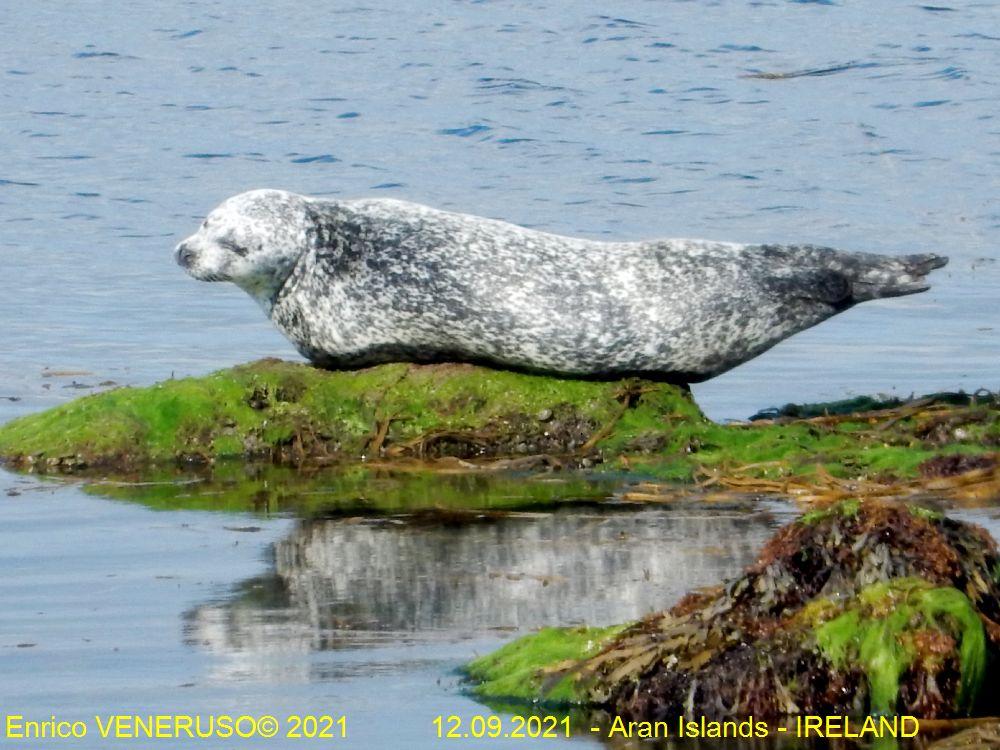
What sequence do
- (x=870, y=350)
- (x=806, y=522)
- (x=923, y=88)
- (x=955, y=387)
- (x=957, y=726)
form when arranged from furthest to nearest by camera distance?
1. (x=923, y=88)
2. (x=870, y=350)
3. (x=955, y=387)
4. (x=806, y=522)
5. (x=957, y=726)

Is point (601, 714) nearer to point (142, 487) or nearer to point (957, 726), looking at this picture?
point (957, 726)

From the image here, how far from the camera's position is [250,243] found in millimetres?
10383

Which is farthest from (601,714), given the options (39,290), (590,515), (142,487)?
(39,290)

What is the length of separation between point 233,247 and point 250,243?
0.09 metres

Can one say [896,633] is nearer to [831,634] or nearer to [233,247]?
[831,634]

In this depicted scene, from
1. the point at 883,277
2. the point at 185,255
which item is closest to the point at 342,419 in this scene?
the point at 185,255

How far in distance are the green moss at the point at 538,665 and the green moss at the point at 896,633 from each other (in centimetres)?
69

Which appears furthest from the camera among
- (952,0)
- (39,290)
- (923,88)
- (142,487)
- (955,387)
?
(952,0)

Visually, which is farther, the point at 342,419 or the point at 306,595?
the point at 342,419

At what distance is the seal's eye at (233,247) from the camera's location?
10398mm

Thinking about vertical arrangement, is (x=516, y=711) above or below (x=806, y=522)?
below

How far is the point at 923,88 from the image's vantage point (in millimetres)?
29156

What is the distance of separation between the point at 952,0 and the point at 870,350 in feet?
81.6

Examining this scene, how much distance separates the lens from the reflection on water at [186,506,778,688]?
6738mm
